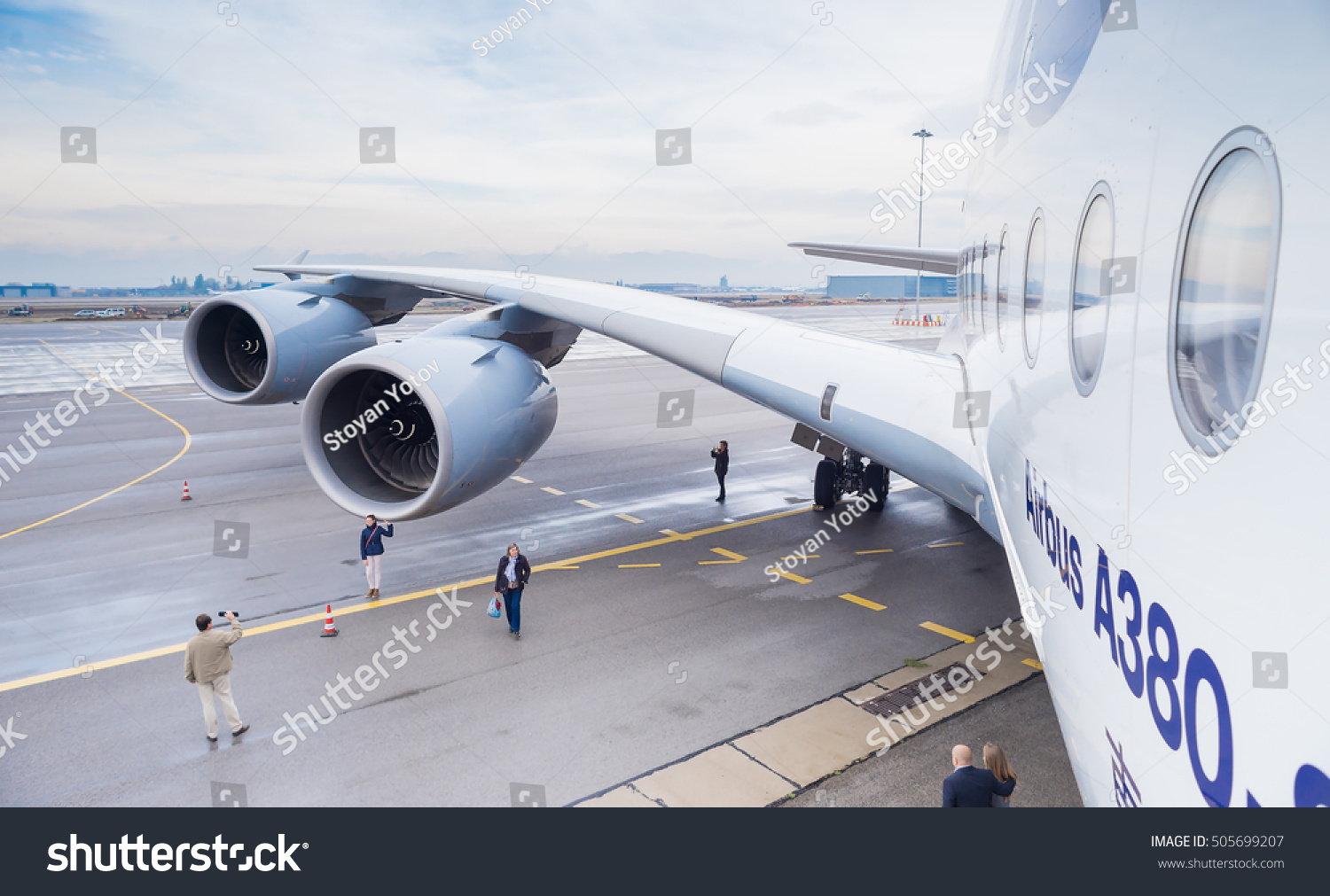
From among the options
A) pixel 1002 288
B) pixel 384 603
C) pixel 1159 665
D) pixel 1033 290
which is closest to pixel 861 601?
pixel 1002 288

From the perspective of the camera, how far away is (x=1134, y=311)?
280cm

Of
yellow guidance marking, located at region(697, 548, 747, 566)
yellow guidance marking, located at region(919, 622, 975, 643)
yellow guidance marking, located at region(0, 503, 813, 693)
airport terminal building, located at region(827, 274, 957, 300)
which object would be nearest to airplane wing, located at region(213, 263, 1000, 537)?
yellow guidance marking, located at region(0, 503, 813, 693)

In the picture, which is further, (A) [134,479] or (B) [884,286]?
(B) [884,286]

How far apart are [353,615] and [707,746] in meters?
5.47

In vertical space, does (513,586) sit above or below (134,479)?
below

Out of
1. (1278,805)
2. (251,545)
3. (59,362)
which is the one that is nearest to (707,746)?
(1278,805)

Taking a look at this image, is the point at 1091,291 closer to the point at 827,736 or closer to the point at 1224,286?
the point at 1224,286

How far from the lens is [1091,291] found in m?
3.52

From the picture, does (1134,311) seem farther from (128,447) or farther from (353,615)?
(128,447)

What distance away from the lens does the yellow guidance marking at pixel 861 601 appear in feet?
38.2

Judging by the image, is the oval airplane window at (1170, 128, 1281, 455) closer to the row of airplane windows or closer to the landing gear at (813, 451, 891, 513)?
the row of airplane windows

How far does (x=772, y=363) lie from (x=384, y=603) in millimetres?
6112

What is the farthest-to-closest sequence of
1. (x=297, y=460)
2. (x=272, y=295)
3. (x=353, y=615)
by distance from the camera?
(x=297, y=460) → (x=272, y=295) → (x=353, y=615)
